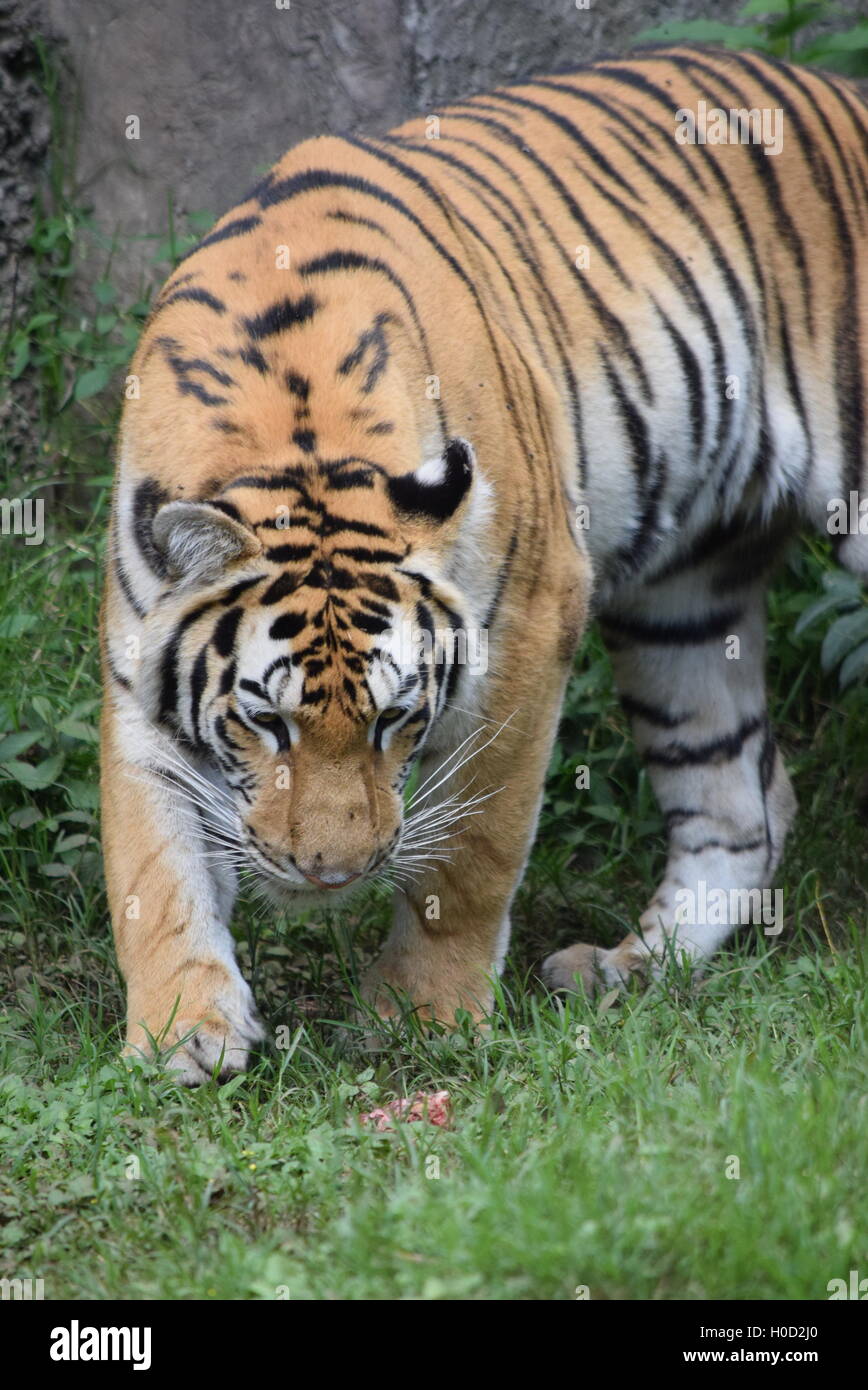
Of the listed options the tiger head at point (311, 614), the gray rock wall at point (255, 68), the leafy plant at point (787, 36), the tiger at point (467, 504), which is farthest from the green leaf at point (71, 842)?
the leafy plant at point (787, 36)

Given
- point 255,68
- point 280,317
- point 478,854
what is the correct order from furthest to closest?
1. point 255,68
2. point 478,854
3. point 280,317

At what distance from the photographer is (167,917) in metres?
3.17

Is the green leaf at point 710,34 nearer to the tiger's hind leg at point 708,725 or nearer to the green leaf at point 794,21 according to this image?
the green leaf at point 794,21

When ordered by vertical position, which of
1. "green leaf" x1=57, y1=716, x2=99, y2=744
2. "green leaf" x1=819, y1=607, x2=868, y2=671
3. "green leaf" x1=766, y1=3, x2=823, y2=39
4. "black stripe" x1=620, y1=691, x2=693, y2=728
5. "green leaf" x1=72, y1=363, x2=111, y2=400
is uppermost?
"green leaf" x1=766, y1=3, x2=823, y2=39

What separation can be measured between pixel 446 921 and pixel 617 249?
157 centimetres

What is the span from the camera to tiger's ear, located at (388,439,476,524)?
9.42 ft

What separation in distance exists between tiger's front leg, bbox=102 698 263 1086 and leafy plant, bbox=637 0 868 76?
2514 mm

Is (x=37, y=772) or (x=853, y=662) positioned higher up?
(x=853, y=662)

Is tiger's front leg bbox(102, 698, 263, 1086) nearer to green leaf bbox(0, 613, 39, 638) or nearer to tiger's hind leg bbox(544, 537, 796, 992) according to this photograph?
green leaf bbox(0, 613, 39, 638)

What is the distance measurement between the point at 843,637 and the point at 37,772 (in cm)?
205

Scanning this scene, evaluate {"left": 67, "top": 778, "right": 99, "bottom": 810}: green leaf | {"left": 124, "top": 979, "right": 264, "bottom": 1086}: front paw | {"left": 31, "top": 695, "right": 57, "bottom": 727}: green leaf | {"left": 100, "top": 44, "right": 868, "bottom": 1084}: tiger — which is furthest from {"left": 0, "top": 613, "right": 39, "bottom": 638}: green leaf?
{"left": 124, "top": 979, "right": 264, "bottom": 1086}: front paw

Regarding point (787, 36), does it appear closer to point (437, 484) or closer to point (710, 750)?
point (710, 750)

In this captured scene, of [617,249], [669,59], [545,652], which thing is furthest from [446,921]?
Answer: [669,59]

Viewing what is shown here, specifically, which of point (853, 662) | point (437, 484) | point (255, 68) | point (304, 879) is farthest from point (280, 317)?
point (255, 68)
